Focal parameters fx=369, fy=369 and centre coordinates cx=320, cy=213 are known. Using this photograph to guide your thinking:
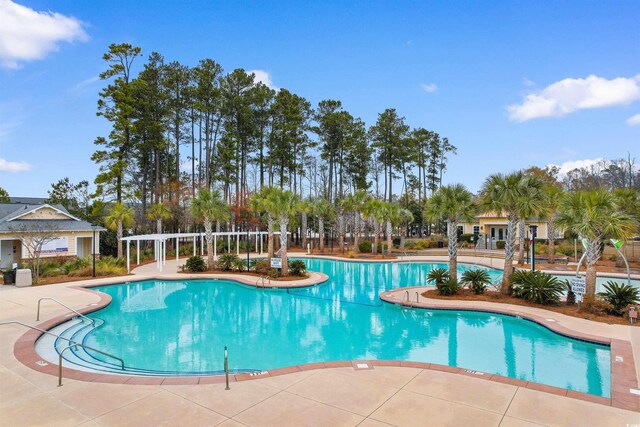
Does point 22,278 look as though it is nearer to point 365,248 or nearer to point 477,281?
point 477,281

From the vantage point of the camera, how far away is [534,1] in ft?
46.1

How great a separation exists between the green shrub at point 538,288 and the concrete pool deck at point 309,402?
25.9 ft

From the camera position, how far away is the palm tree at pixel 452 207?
1478 cm

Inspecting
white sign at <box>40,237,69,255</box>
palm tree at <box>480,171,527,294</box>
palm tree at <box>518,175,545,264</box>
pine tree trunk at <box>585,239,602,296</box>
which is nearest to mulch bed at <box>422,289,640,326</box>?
palm tree at <box>480,171,527,294</box>

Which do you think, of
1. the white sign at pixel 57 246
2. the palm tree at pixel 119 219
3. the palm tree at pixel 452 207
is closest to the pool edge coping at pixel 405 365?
the palm tree at pixel 452 207

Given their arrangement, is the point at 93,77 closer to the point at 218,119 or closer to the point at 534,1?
the point at 218,119

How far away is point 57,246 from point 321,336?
69.2 ft

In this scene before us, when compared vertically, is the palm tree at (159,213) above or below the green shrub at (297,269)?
above

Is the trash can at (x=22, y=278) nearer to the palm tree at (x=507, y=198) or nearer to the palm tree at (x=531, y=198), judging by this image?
the palm tree at (x=507, y=198)

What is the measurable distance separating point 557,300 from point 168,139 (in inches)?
1265

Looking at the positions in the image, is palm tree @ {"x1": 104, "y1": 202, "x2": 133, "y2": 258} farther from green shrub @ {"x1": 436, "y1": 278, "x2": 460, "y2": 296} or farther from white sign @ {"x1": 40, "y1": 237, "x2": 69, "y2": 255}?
green shrub @ {"x1": 436, "y1": 278, "x2": 460, "y2": 296}

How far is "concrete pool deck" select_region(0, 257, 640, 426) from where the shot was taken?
4.98m

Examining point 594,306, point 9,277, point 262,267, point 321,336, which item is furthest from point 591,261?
point 9,277

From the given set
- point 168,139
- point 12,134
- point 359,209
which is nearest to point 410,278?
point 359,209
